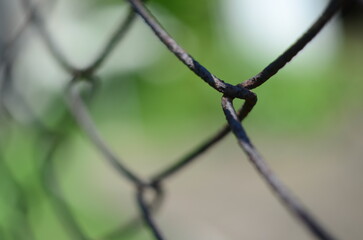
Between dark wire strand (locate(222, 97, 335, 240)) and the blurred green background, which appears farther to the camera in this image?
the blurred green background

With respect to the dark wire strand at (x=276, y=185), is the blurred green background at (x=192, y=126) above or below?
above

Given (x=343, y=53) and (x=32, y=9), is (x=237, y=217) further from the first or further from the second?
(x=343, y=53)

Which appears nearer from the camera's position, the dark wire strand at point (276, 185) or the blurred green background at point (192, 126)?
the dark wire strand at point (276, 185)

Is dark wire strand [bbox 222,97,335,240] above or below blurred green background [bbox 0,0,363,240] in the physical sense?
below

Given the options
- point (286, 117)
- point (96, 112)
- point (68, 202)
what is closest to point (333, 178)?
point (286, 117)

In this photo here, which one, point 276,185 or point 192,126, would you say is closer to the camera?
point 276,185

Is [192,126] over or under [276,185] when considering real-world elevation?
over

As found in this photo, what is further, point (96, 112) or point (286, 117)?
point (286, 117)

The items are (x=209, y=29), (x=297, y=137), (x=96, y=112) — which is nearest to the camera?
(x=96, y=112)
